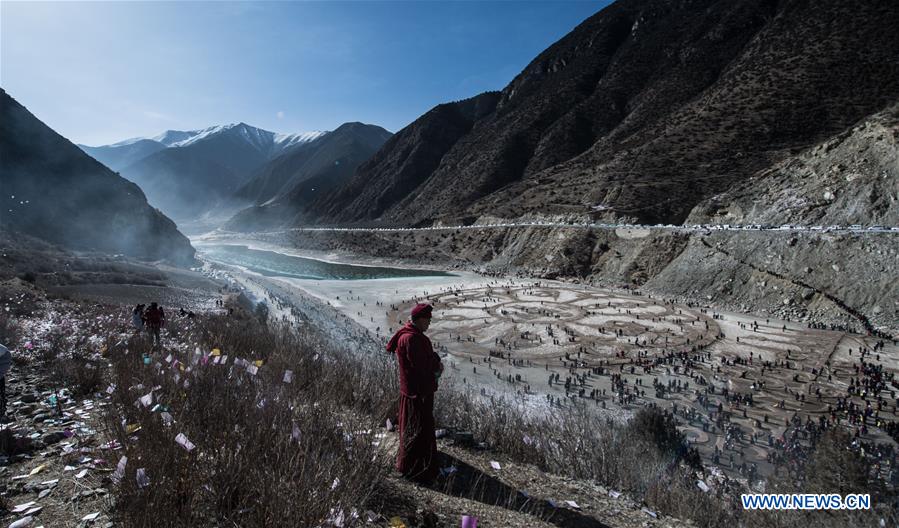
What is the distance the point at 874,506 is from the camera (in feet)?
25.0

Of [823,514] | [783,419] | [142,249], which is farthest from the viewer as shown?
[142,249]

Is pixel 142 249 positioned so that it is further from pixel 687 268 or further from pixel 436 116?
Answer: pixel 436 116

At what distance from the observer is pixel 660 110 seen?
230ft

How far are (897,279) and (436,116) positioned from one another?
132 meters

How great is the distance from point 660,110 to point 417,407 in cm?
7840

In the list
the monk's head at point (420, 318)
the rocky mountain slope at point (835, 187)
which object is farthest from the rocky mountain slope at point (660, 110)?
the monk's head at point (420, 318)

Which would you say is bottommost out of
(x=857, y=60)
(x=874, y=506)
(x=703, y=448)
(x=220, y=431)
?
(x=703, y=448)

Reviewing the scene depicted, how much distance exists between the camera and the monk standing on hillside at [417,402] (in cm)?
441

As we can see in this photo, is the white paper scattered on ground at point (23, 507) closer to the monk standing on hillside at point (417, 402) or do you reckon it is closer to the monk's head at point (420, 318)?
the monk standing on hillside at point (417, 402)

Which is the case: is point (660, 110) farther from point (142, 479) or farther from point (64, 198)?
point (64, 198)

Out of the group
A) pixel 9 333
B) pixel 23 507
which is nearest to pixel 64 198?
pixel 9 333

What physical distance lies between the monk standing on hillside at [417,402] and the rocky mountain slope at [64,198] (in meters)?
50.3

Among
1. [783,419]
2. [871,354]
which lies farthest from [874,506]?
[871,354]

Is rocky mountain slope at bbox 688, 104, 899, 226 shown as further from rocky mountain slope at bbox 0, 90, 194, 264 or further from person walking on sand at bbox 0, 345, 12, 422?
rocky mountain slope at bbox 0, 90, 194, 264
